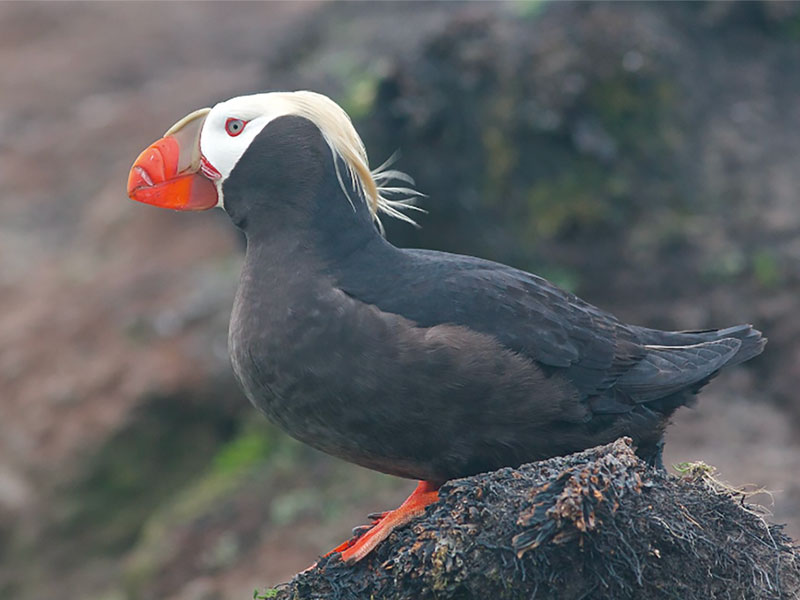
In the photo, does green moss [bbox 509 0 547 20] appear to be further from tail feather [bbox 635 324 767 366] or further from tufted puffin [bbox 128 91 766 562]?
tufted puffin [bbox 128 91 766 562]

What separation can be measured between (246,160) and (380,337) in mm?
902

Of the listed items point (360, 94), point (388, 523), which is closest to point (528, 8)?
point (360, 94)

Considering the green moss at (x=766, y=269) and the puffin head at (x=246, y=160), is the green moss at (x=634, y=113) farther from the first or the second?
the puffin head at (x=246, y=160)

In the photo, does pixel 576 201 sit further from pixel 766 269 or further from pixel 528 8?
pixel 528 8

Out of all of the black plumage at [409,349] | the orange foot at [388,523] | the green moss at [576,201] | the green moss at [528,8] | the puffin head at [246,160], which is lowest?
the green moss at [576,201]

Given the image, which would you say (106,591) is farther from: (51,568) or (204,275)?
(204,275)

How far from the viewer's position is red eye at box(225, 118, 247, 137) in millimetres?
4180

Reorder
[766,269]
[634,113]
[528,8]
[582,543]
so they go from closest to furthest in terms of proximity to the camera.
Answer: [582,543] → [766,269] → [634,113] → [528,8]

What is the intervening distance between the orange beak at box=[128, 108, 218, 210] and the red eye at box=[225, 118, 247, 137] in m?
0.10

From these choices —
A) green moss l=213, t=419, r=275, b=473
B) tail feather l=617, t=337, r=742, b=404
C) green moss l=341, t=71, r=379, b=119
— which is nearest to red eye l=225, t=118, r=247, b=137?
tail feather l=617, t=337, r=742, b=404

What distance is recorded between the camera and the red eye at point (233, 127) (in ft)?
13.7

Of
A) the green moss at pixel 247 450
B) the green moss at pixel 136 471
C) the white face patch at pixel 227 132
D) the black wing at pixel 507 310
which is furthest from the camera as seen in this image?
the green moss at pixel 136 471

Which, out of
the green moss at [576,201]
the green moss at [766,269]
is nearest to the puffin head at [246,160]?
the green moss at [576,201]

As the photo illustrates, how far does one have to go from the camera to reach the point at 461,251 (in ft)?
29.0
